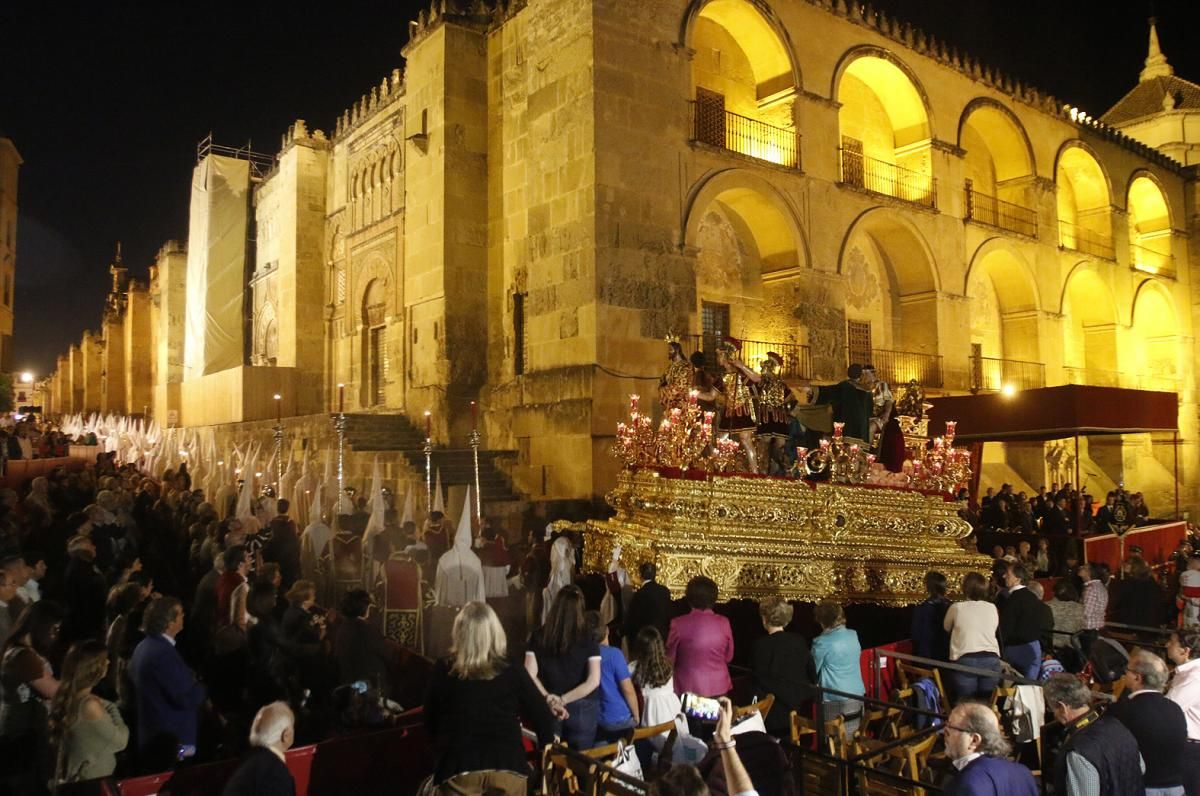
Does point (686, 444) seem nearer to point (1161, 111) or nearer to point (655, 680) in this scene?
point (655, 680)

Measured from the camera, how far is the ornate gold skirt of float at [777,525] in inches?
335

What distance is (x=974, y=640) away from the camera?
263 inches

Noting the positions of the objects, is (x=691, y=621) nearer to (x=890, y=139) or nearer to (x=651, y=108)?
(x=651, y=108)

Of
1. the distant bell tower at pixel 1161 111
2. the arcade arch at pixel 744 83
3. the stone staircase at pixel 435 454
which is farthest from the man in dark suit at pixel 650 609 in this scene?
the distant bell tower at pixel 1161 111

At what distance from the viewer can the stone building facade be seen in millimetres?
15336

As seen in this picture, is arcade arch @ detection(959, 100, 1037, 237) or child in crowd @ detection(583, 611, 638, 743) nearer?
child in crowd @ detection(583, 611, 638, 743)

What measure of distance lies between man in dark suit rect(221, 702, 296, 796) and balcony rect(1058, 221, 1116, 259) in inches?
1121

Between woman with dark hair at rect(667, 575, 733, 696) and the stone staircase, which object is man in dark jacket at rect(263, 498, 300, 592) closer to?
woman with dark hair at rect(667, 575, 733, 696)

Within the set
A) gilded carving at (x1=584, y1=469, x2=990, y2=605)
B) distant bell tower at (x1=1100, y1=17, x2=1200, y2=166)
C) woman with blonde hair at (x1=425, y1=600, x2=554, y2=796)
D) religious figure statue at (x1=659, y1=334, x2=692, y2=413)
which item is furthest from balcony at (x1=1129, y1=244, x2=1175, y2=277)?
woman with blonde hair at (x1=425, y1=600, x2=554, y2=796)

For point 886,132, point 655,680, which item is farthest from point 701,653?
point 886,132

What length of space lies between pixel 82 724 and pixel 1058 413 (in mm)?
16118

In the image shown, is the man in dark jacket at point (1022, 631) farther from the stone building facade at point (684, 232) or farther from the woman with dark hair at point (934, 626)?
the stone building facade at point (684, 232)

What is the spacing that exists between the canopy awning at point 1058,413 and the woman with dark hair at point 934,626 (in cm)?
969

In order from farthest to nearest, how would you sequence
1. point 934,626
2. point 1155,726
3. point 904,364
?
point 904,364, point 934,626, point 1155,726
